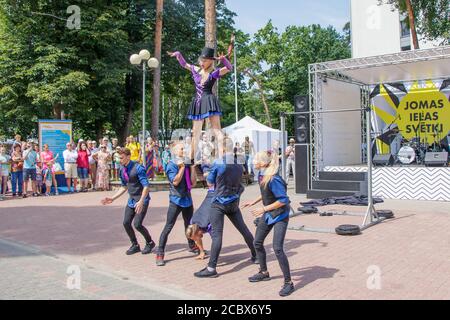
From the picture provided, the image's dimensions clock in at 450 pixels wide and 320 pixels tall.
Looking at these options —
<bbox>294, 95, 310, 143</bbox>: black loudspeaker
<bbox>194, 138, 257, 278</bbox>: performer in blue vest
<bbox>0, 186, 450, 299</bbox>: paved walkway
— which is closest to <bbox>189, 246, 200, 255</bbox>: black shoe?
<bbox>0, 186, 450, 299</bbox>: paved walkway

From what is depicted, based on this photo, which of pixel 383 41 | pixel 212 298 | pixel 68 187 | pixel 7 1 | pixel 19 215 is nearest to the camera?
pixel 212 298

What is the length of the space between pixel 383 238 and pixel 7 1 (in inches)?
858

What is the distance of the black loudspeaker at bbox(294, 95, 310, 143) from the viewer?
53.1ft

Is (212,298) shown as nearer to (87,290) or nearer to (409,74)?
(87,290)

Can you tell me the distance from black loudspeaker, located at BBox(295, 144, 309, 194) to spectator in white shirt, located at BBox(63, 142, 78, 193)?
27.5 ft

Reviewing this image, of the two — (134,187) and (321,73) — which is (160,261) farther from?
(321,73)

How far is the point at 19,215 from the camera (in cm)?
1229

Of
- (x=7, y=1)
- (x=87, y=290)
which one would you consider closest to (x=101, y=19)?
(x=7, y=1)

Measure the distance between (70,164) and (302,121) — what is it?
8.84m

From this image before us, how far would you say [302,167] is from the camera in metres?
16.5

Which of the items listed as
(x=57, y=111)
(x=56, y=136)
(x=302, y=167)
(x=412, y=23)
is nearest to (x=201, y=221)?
(x=302, y=167)

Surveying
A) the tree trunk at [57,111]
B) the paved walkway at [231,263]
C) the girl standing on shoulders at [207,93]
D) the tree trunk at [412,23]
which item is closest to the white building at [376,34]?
the tree trunk at [412,23]

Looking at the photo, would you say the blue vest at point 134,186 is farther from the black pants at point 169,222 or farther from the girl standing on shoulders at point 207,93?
the girl standing on shoulders at point 207,93
